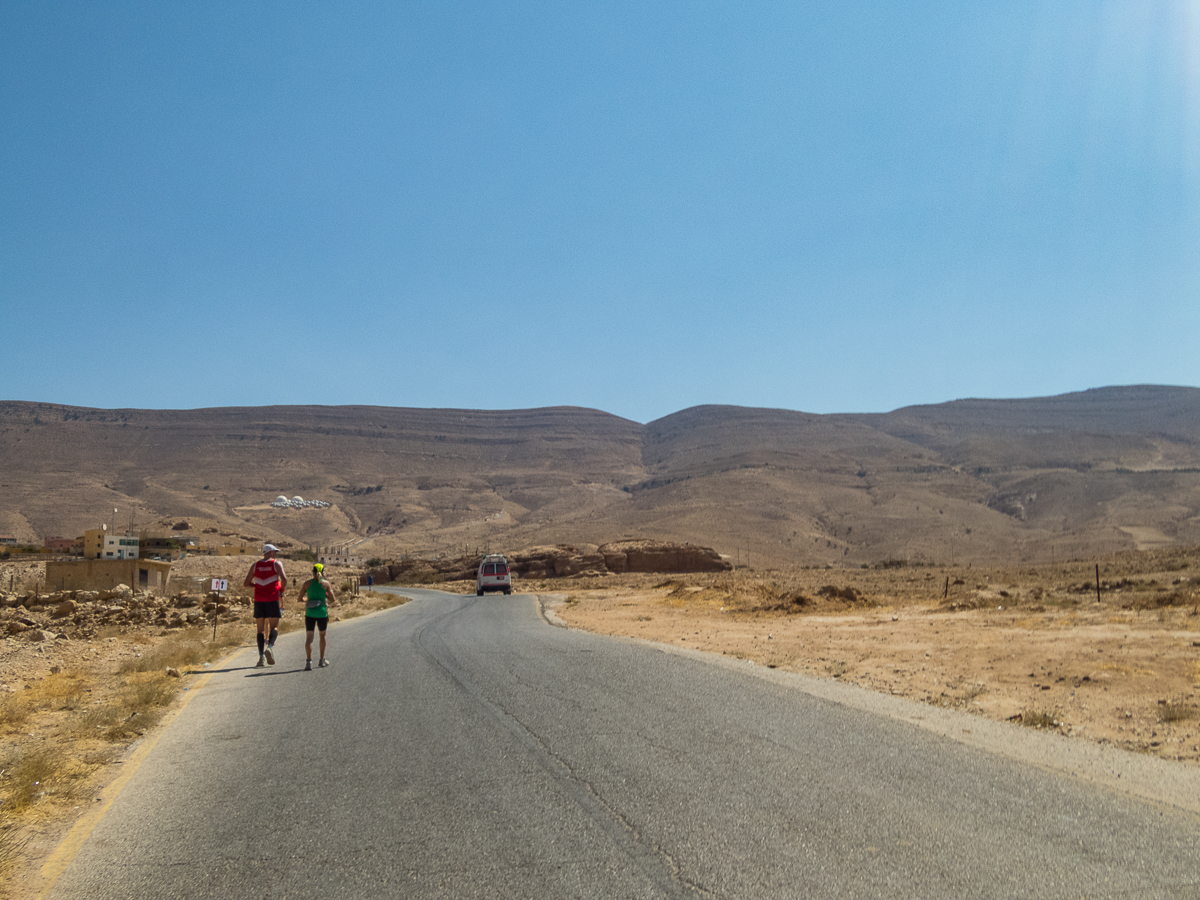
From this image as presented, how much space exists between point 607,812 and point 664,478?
140 meters

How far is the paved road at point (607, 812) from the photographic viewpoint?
13.5 ft

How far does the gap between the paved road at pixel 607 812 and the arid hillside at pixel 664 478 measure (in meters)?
71.4

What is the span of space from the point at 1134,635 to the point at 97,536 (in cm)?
7719

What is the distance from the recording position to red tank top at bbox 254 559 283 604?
13.1m

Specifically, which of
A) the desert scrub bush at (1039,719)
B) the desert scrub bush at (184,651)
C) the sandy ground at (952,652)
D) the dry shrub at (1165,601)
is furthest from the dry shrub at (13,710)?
the dry shrub at (1165,601)

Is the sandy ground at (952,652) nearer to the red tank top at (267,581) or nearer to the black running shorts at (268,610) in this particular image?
the black running shorts at (268,610)

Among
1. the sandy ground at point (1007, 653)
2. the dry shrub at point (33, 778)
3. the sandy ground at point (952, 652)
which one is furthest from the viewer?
the sandy ground at point (1007, 653)

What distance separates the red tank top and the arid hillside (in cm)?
7006

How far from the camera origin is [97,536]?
69.5 m

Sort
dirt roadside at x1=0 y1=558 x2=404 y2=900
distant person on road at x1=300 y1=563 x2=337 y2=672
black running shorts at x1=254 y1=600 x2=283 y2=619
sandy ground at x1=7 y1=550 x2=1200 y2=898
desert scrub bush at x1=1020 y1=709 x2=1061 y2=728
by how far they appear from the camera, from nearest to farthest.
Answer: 1. dirt roadside at x1=0 y1=558 x2=404 y2=900
2. sandy ground at x1=7 y1=550 x2=1200 y2=898
3. desert scrub bush at x1=1020 y1=709 x2=1061 y2=728
4. distant person on road at x1=300 y1=563 x2=337 y2=672
5. black running shorts at x1=254 y1=600 x2=283 y2=619

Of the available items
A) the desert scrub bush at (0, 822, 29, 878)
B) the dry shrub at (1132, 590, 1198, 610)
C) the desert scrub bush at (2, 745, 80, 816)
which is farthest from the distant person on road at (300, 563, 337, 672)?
the dry shrub at (1132, 590, 1198, 610)

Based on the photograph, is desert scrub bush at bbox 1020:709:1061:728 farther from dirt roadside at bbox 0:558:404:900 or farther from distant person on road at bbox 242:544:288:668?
distant person on road at bbox 242:544:288:668

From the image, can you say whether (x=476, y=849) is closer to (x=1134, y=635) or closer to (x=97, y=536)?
(x=1134, y=635)

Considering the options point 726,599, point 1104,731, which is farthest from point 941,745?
point 726,599
